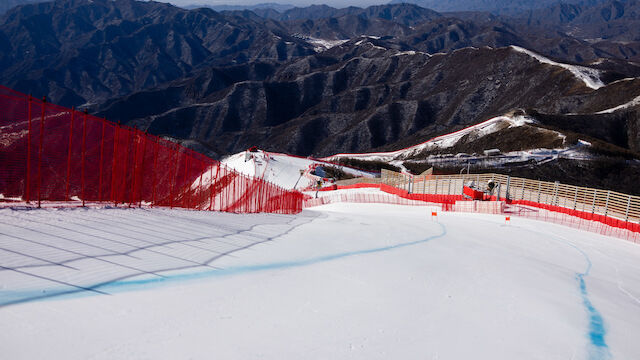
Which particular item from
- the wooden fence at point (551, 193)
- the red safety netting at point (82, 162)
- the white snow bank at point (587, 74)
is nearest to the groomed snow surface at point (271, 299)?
Answer: the red safety netting at point (82, 162)

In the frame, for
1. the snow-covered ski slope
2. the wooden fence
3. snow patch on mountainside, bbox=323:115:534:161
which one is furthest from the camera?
snow patch on mountainside, bbox=323:115:534:161

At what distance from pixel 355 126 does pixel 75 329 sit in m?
147

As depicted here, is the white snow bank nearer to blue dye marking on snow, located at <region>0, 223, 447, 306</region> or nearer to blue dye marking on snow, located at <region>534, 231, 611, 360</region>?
blue dye marking on snow, located at <region>534, 231, 611, 360</region>

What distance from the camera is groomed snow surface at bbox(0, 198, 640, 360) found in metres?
4.20

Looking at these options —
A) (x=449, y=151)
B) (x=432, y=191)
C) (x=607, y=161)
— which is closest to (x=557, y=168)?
(x=607, y=161)

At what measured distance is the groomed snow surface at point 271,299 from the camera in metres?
4.20

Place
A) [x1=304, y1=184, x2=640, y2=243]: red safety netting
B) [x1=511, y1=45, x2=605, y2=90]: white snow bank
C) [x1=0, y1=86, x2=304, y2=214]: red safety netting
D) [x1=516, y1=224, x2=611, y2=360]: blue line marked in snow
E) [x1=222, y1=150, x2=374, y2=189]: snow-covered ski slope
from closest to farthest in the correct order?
[x1=516, y1=224, x2=611, y2=360]: blue line marked in snow
[x1=0, y1=86, x2=304, y2=214]: red safety netting
[x1=304, y1=184, x2=640, y2=243]: red safety netting
[x1=222, y1=150, x2=374, y2=189]: snow-covered ski slope
[x1=511, y1=45, x2=605, y2=90]: white snow bank

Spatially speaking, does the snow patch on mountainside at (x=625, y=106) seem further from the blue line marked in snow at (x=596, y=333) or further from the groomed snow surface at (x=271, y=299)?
the blue line marked in snow at (x=596, y=333)

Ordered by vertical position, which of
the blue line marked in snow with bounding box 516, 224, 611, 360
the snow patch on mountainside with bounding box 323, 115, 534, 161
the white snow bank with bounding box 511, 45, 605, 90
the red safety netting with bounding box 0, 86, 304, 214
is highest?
the white snow bank with bounding box 511, 45, 605, 90

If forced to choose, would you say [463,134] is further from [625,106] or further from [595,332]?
[595,332]

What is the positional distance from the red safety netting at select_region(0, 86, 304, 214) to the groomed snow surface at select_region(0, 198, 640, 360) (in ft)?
11.4

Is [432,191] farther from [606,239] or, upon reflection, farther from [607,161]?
[607,161]

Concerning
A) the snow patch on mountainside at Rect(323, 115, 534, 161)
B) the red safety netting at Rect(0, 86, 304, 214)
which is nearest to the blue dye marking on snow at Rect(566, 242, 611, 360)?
the red safety netting at Rect(0, 86, 304, 214)

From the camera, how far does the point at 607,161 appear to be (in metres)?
70.3
